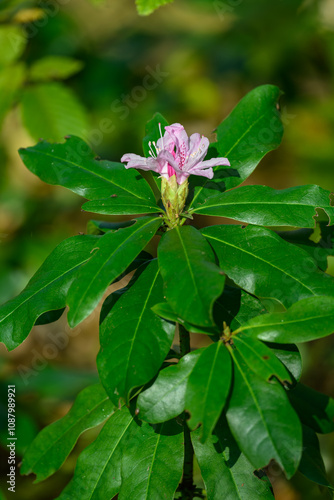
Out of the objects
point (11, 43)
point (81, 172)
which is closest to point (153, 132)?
point (81, 172)

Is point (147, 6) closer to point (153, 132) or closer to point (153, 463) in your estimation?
point (153, 132)

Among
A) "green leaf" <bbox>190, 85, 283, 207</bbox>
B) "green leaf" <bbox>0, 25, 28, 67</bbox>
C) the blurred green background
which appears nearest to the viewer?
"green leaf" <bbox>190, 85, 283, 207</bbox>

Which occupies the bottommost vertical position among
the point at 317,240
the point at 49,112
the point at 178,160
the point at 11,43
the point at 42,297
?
the point at 317,240

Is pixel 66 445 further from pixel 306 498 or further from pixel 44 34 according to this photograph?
pixel 44 34

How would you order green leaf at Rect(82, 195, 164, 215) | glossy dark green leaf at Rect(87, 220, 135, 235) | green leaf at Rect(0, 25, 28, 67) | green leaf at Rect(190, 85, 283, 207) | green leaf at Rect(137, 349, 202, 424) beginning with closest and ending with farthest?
green leaf at Rect(137, 349, 202, 424) < green leaf at Rect(82, 195, 164, 215) < green leaf at Rect(190, 85, 283, 207) < glossy dark green leaf at Rect(87, 220, 135, 235) < green leaf at Rect(0, 25, 28, 67)

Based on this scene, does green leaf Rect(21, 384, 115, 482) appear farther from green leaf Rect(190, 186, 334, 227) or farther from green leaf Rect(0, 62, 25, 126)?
green leaf Rect(0, 62, 25, 126)

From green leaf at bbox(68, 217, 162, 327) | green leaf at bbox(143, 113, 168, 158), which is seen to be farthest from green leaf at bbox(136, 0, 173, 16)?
green leaf at bbox(68, 217, 162, 327)

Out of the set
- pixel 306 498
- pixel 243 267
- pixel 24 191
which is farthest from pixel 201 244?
pixel 24 191
